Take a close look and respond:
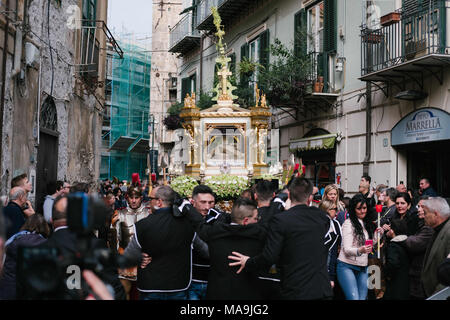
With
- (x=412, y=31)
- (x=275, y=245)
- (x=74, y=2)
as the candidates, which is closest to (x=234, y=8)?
(x=74, y=2)

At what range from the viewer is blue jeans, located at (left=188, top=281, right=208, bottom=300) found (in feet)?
16.8

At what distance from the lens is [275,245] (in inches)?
165

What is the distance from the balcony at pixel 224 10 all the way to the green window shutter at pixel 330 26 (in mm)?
5295

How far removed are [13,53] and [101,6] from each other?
27.9ft

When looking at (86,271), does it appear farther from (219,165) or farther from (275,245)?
(219,165)

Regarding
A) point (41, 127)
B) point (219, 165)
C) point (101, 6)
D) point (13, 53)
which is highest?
point (101, 6)

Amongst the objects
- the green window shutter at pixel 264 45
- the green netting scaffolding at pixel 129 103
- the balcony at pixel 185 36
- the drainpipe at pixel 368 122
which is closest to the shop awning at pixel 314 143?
the drainpipe at pixel 368 122

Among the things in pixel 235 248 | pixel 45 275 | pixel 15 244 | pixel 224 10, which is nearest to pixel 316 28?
pixel 224 10

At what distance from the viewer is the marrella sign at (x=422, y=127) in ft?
36.4

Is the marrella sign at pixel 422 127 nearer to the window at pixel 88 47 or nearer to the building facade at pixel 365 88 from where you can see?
the building facade at pixel 365 88

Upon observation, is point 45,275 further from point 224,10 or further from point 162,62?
point 162,62

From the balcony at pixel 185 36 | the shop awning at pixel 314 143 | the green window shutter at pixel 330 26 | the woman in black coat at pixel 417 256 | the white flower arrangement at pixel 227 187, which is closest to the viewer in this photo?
the woman in black coat at pixel 417 256
